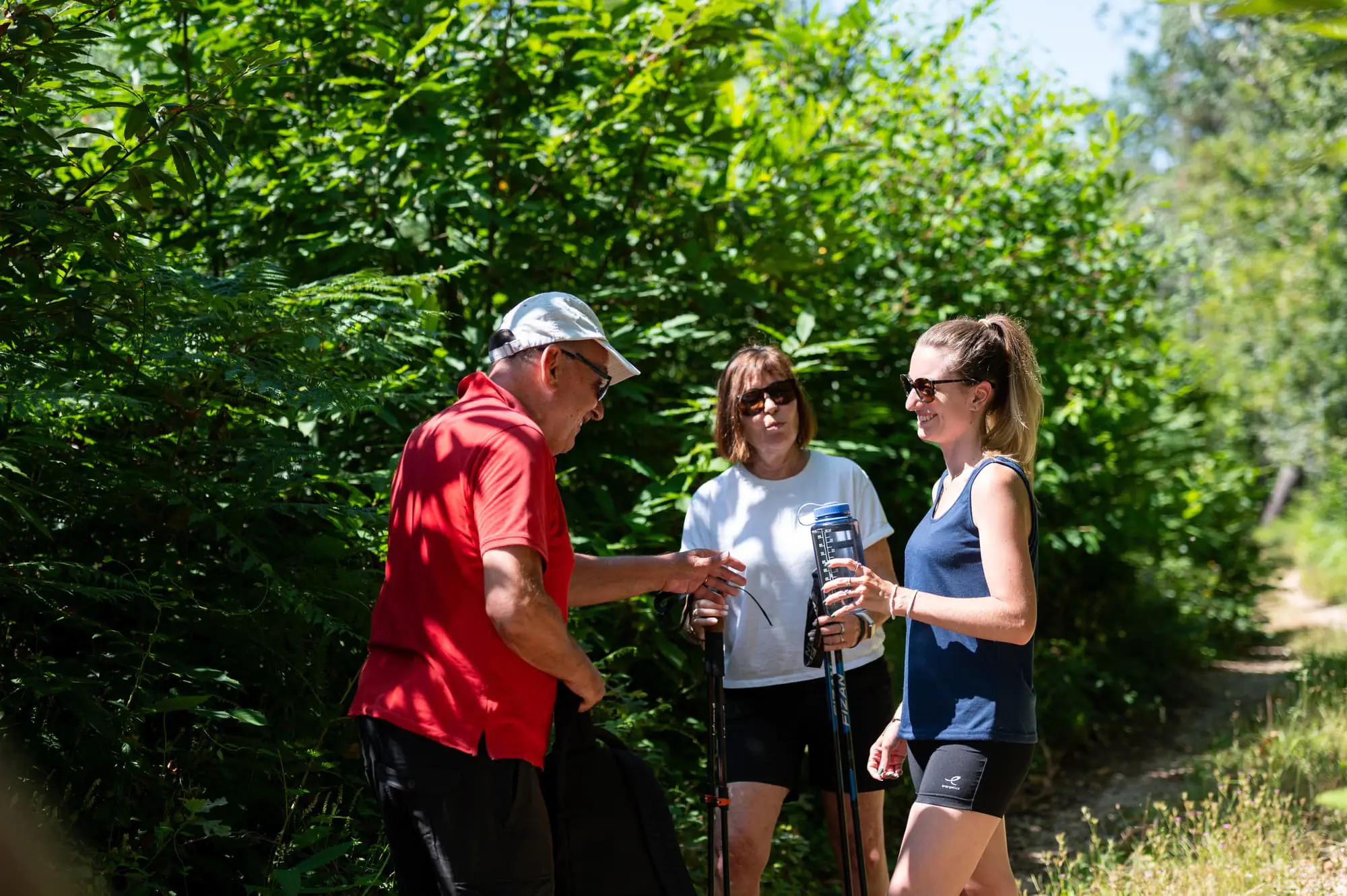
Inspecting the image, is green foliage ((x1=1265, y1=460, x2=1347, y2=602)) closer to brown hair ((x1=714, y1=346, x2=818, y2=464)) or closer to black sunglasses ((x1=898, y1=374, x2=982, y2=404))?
brown hair ((x1=714, y1=346, x2=818, y2=464))

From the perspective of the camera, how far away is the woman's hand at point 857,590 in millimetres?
3020

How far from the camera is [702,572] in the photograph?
3.28 metres

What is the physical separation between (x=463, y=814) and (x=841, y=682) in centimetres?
142

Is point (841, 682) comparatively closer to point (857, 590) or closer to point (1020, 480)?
point (857, 590)

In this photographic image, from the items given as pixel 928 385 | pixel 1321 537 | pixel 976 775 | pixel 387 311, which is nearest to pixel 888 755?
pixel 976 775

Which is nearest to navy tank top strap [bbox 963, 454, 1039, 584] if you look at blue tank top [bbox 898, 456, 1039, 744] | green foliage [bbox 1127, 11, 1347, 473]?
blue tank top [bbox 898, 456, 1039, 744]

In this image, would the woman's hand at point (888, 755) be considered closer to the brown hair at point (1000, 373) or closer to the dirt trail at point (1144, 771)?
the brown hair at point (1000, 373)

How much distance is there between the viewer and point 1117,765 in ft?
24.7

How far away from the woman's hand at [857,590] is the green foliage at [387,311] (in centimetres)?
132

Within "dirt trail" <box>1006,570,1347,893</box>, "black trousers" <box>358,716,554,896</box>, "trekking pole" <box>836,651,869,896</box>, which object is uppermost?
"black trousers" <box>358,716,554,896</box>

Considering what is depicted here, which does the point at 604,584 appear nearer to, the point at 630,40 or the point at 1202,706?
the point at 630,40

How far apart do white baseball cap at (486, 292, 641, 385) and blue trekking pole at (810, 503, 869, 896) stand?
2.67 ft

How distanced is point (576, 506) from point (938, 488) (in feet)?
6.04

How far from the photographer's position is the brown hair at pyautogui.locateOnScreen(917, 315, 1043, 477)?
3125 mm
